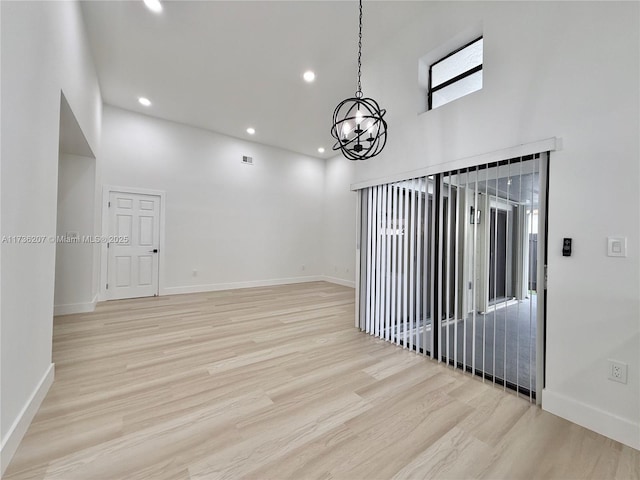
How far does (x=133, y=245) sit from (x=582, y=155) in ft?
21.3

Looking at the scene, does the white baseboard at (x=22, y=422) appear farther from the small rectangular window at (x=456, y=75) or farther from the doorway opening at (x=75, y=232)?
the small rectangular window at (x=456, y=75)

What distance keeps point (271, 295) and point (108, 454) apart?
4209 millimetres

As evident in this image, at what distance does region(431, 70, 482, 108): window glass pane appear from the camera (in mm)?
2701

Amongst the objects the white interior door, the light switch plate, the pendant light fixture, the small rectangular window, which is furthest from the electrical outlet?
the white interior door

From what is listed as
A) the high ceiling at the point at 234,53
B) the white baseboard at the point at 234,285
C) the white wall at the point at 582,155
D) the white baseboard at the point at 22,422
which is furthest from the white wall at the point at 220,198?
the white wall at the point at 582,155

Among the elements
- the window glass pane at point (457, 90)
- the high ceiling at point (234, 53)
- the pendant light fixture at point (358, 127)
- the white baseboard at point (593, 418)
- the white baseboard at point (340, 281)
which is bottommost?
the white baseboard at point (593, 418)

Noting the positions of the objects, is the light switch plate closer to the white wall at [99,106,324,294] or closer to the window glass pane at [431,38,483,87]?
the window glass pane at [431,38,483,87]

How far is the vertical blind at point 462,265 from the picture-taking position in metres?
2.21

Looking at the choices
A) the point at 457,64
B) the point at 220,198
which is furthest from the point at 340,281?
the point at 457,64

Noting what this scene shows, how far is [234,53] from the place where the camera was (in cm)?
364

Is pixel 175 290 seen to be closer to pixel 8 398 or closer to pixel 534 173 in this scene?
pixel 8 398

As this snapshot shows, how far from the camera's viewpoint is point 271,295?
5754 millimetres

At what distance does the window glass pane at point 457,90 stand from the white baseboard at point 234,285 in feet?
17.5

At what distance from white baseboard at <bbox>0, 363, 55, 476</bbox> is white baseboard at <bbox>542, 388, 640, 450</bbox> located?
3379 millimetres
